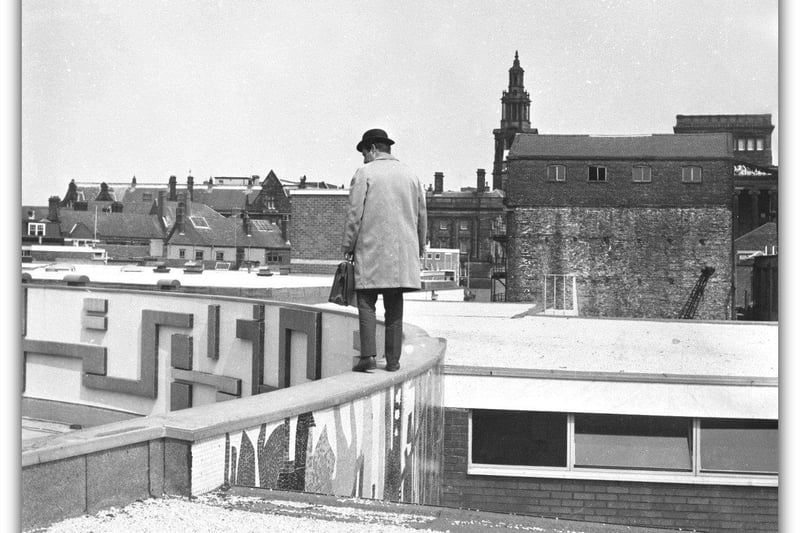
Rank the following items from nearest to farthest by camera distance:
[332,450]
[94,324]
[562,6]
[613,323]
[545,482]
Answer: [332,450]
[562,6]
[545,482]
[94,324]
[613,323]

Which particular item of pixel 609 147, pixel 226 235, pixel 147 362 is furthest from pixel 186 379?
pixel 609 147

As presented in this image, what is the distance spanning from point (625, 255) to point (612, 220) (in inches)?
69.6

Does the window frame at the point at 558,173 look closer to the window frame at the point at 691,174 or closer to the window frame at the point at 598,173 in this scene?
the window frame at the point at 598,173

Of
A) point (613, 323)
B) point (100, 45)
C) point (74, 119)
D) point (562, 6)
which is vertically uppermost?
point (562, 6)

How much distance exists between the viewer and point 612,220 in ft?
117

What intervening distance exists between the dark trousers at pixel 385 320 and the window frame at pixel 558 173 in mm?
33956

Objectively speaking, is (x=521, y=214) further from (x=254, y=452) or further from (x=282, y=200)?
(x=254, y=452)

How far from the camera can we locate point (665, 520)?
262 inches

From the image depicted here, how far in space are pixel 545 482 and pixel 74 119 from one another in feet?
15.3

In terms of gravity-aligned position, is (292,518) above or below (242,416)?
below

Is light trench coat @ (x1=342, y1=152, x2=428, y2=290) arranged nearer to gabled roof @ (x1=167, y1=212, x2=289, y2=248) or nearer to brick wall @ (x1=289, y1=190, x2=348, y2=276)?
brick wall @ (x1=289, y1=190, x2=348, y2=276)

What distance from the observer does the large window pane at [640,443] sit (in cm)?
652

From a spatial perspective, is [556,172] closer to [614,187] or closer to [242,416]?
[614,187]

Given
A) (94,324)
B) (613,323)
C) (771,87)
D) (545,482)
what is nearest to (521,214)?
(613,323)
